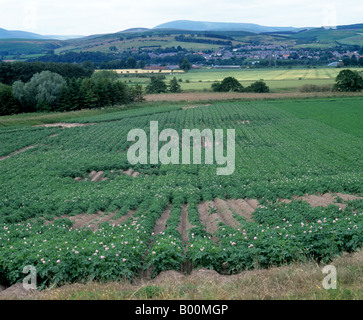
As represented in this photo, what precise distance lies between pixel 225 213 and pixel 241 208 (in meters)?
1.18

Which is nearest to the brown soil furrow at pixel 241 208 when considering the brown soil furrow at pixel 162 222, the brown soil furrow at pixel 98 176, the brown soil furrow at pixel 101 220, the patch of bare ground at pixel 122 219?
the brown soil furrow at pixel 162 222

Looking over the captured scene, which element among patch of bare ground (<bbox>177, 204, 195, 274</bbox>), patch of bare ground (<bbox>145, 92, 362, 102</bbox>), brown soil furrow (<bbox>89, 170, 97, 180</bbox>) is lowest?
brown soil furrow (<bbox>89, 170, 97, 180</bbox>)

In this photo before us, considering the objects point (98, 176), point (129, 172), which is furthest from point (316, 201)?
point (98, 176)

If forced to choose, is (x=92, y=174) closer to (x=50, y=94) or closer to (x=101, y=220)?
(x=101, y=220)

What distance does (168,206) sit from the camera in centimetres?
1742

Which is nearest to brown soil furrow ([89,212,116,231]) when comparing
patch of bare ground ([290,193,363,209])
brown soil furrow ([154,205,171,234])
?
brown soil furrow ([154,205,171,234])

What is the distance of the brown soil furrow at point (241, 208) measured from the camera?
15188 mm

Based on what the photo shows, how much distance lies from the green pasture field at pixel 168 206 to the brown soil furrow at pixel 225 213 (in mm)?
99

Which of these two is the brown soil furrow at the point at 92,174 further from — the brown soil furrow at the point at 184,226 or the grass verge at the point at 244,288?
the grass verge at the point at 244,288

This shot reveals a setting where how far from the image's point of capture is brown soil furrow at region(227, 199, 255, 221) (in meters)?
15.2

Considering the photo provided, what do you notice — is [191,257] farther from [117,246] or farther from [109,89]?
[109,89]

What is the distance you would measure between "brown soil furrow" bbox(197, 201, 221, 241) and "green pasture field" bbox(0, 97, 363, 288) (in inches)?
3.3

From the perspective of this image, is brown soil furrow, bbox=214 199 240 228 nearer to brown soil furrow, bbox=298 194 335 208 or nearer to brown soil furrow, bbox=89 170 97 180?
brown soil furrow, bbox=298 194 335 208
